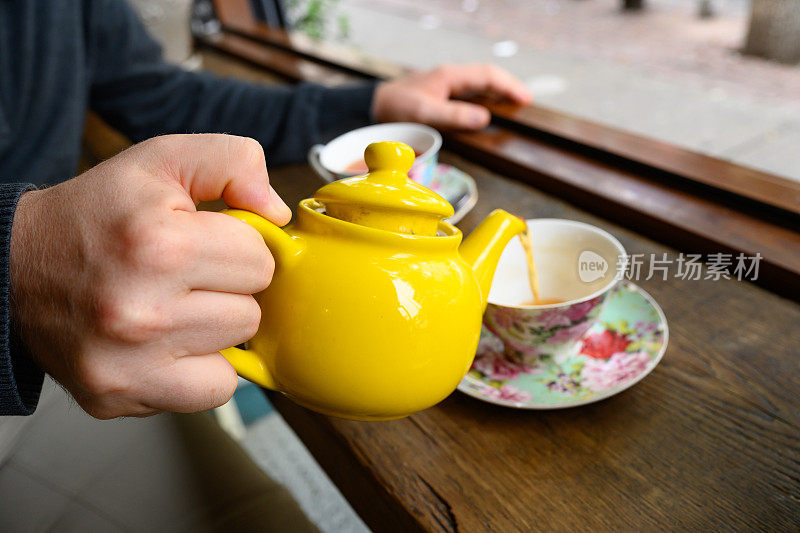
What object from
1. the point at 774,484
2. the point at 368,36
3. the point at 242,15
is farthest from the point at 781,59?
the point at 242,15

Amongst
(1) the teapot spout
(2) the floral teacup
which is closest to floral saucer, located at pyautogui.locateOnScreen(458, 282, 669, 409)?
(2) the floral teacup

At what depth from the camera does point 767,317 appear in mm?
689

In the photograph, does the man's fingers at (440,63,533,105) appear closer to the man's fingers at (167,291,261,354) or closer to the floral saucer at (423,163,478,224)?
the floral saucer at (423,163,478,224)

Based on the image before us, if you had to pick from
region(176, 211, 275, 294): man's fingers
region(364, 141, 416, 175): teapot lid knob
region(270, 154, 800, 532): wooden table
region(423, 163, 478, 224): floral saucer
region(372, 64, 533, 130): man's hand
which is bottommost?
→ region(270, 154, 800, 532): wooden table

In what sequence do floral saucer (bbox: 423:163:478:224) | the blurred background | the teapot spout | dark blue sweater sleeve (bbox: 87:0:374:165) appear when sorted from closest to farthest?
the teapot spout, floral saucer (bbox: 423:163:478:224), the blurred background, dark blue sweater sleeve (bbox: 87:0:374:165)

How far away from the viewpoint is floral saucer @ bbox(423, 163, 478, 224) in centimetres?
91

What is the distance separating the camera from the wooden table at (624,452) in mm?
491

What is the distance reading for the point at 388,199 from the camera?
1.47 ft

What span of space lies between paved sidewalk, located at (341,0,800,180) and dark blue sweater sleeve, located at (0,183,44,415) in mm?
1080

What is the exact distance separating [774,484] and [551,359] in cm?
22

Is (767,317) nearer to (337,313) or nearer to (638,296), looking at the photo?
(638,296)

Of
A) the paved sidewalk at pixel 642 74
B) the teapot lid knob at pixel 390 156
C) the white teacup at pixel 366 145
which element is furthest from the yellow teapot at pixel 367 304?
the paved sidewalk at pixel 642 74

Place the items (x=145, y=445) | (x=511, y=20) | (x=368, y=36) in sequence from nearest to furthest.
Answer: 1. (x=145, y=445)
2. (x=511, y=20)
3. (x=368, y=36)

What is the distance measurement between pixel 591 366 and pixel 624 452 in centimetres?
11
